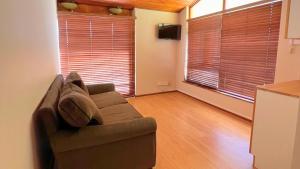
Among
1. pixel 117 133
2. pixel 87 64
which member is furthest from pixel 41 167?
pixel 87 64

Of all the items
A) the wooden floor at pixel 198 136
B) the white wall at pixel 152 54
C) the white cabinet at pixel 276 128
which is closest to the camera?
the white cabinet at pixel 276 128

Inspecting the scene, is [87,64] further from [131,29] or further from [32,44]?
[32,44]

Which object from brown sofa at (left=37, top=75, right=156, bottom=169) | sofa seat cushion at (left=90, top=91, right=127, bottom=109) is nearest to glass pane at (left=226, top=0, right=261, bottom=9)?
sofa seat cushion at (left=90, top=91, right=127, bottom=109)

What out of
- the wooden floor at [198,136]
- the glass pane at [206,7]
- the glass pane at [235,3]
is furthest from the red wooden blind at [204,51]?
the wooden floor at [198,136]

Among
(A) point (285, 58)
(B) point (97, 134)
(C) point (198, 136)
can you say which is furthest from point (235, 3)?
(B) point (97, 134)

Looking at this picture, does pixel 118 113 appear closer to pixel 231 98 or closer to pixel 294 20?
pixel 294 20

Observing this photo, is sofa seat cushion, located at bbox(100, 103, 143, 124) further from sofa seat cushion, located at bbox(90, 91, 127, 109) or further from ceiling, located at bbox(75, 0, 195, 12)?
ceiling, located at bbox(75, 0, 195, 12)

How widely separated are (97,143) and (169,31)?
3.95 meters

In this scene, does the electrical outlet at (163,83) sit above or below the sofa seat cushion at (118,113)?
below

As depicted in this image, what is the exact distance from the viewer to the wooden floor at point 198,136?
7.40ft

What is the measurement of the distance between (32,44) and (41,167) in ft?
3.38

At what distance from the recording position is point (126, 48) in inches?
186

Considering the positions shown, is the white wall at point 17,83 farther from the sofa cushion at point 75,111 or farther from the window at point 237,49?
the window at point 237,49

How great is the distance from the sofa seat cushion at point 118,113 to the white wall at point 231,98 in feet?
6.83
